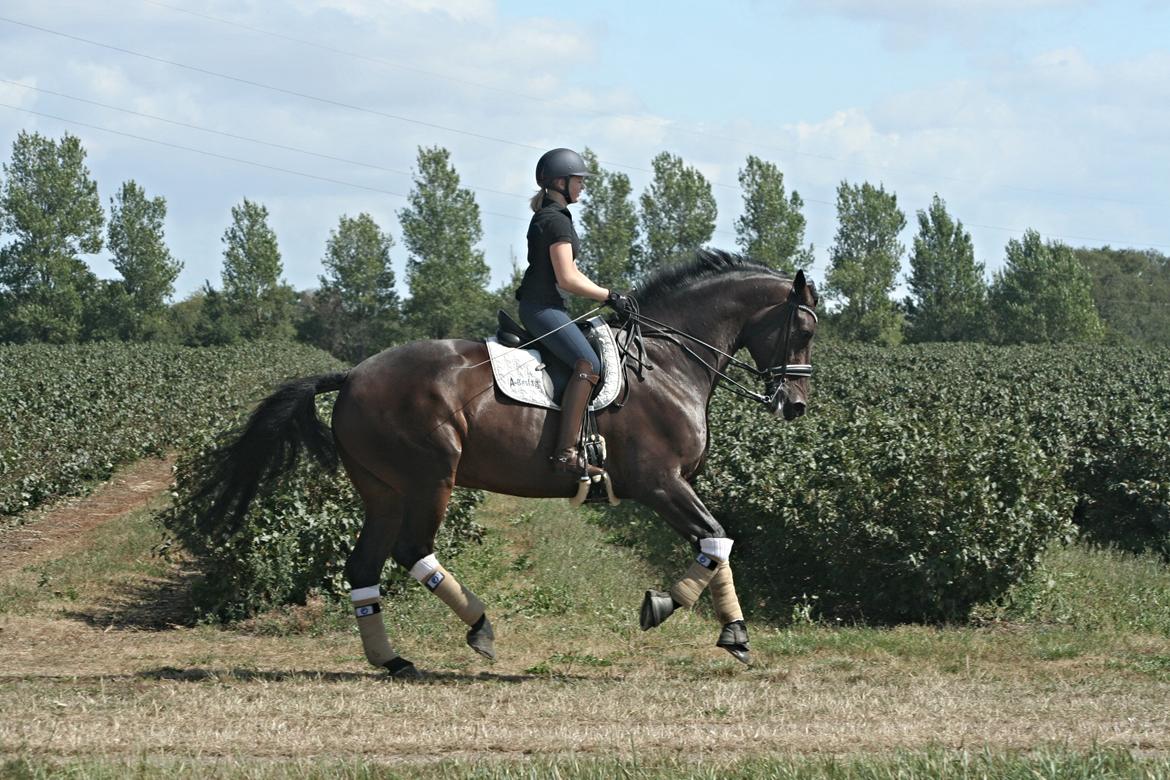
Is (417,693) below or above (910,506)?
below

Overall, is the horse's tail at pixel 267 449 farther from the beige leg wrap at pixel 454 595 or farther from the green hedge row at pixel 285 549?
the green hedge row at pixel 285 549

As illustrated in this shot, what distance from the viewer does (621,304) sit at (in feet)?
28.5

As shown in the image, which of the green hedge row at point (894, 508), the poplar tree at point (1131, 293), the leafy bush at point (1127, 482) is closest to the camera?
the green hedge row at point (894, 508)

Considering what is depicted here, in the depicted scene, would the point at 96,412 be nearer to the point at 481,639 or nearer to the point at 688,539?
the point at 481,639

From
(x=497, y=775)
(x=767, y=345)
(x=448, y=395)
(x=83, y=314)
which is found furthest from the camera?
(x=83, y=314)

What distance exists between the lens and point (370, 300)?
90.5 metres

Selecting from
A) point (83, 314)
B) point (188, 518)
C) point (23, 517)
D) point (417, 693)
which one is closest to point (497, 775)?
point (417, 693)

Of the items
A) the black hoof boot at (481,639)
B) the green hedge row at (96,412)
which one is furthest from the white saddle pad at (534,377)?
the green hedge row at (96,412)

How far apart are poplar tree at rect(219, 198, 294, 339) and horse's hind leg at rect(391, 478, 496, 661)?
81.0 meters

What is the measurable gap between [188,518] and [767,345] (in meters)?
5.42

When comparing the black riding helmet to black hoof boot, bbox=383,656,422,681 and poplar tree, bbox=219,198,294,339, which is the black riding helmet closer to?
black hoof boot, bbox=383,656,422,681

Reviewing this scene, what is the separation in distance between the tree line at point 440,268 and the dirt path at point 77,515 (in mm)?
51937

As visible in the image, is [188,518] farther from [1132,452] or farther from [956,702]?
[1132,452]

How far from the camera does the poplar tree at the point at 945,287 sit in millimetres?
87812
